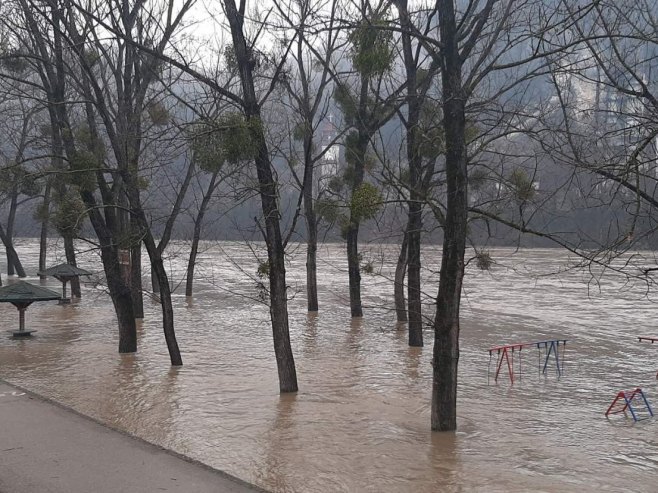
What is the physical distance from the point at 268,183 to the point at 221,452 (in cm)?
352

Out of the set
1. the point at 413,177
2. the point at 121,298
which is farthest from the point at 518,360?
the point at 121,298

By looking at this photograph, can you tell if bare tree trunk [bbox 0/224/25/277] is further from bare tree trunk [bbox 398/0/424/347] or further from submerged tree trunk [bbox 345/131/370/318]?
bare tree trunk [bbox 398/0/424/347]

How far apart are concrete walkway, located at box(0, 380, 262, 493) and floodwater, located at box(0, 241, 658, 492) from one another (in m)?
0.66

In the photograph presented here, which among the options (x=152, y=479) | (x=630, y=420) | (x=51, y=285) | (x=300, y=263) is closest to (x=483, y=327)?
(x=630, y=420)

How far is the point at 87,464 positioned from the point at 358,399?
188 inches

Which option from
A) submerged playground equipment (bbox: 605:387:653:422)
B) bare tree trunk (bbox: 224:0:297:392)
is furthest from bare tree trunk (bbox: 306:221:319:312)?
submerged playground equipment (bbox: 605:387:653:422)

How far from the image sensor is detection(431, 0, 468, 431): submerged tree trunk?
7.67 m

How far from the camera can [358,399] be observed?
10.3 meters

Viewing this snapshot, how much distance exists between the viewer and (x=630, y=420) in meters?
9.28

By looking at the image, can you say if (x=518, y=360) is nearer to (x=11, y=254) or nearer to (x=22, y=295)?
(x=22, y=295)

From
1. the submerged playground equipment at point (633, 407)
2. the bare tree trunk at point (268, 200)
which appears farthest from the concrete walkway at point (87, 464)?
the submerged playground equipment at point (633, 407)

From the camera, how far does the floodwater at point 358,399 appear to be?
23.1 feet

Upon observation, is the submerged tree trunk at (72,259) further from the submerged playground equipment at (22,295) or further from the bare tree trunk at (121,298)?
the bare tree trunk at (121,298)

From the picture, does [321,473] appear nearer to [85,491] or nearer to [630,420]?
[85,491]
